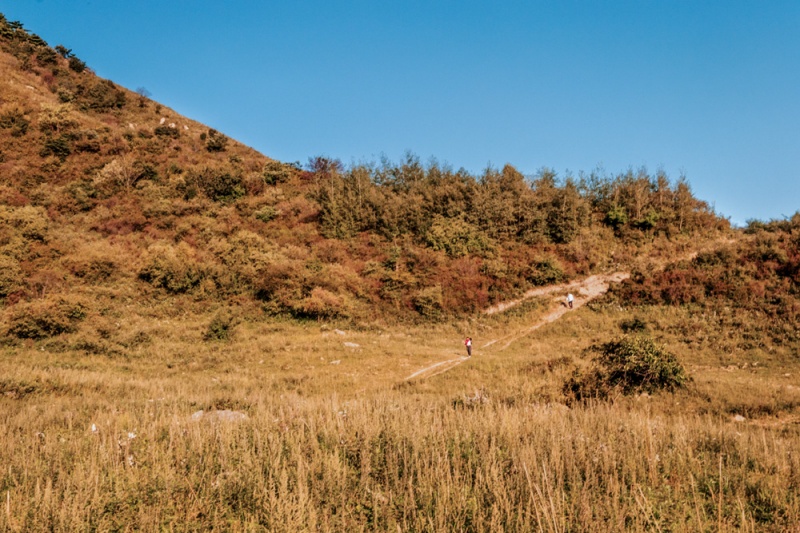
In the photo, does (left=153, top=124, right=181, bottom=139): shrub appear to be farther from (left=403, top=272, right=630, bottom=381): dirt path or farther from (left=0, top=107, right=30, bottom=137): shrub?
(left=403, top=272, right=630, bottom=381): dirt path

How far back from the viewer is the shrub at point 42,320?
1930 cm

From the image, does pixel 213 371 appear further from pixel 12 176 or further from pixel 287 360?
pixel 12 176

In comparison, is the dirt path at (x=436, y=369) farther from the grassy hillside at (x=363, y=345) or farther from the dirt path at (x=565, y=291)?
the dirt path at (x=565, y=291)

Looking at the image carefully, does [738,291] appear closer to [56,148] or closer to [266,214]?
[266,214]

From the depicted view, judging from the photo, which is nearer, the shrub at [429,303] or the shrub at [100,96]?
the shrub at [429,303]

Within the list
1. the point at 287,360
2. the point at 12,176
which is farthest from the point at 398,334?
the point at 12,176

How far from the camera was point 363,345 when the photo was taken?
67.9 ft

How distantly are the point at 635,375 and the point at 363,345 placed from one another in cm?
1279

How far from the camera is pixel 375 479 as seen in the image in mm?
3789

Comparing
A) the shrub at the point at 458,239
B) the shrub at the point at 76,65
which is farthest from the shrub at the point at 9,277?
the shrub at the point at 76,65

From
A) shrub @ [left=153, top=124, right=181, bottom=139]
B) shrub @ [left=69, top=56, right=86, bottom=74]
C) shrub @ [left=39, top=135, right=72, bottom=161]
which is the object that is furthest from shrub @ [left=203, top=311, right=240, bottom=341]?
shrub @ [left=69, top=56, right=86, bottom=74]

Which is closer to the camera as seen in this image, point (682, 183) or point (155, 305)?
point (155, 305)

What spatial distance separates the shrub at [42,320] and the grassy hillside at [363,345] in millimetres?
116

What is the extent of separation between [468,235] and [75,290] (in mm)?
29329
